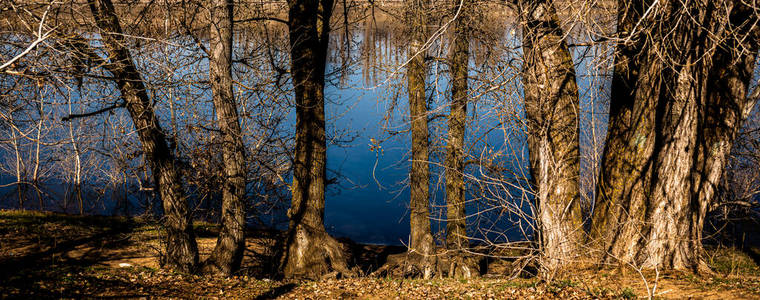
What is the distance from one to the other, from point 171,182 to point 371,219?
1894 centimetres

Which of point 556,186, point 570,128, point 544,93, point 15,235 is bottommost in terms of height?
point 15,235

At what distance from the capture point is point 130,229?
41.3 feet

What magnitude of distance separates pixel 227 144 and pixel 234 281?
245 cm

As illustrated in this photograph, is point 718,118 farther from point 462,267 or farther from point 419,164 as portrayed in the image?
point 462,267

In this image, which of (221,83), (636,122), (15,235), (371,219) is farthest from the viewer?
(371,219)

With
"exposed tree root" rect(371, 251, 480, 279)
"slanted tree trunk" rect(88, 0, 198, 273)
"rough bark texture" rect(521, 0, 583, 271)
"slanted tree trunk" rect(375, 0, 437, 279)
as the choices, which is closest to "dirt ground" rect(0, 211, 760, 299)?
"slanted tree trunk" rect(88, 0, 198, 273)

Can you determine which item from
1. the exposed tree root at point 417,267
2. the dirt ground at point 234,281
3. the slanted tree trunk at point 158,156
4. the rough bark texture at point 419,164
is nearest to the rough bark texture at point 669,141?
the dirt ground at point 234,281

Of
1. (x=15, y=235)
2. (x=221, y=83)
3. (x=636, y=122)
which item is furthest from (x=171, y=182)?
(x=636, y=122)

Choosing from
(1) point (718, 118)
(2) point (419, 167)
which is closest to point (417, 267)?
(2) point (419, 167)

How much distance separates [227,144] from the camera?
8938mm

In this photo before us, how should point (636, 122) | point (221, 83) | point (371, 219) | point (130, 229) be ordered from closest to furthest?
point (636, 122) < point (221, 83) < point (130, 229) < point (371, 219)

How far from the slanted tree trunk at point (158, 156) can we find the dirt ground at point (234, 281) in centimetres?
67

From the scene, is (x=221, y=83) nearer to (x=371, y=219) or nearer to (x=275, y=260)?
(x=275, y=260)

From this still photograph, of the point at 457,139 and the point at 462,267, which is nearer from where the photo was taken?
the point at 457,139
